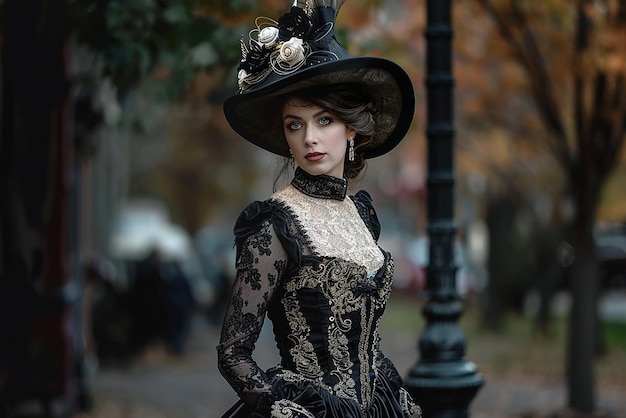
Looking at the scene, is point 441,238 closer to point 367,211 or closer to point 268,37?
point 367,211

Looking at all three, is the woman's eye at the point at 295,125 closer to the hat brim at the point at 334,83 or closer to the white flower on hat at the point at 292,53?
the hat brim at the point at 334,83

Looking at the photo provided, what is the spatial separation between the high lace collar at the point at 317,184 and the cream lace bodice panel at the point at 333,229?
0.05ft

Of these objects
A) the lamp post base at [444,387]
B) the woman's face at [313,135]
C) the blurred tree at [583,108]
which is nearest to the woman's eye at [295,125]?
the woman's face at [313,135]

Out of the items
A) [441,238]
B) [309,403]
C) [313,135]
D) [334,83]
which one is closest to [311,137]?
[313,135]

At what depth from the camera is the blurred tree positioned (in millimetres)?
10938

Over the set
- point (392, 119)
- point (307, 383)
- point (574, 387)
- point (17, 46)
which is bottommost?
point (574, 387)

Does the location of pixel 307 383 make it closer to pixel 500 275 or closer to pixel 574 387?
pixel 574 387

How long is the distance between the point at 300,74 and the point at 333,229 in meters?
0.54

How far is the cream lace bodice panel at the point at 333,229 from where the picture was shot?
3744 mm

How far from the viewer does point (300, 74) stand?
3.60m

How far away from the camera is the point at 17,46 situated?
802cm

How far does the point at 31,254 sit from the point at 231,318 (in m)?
5.84

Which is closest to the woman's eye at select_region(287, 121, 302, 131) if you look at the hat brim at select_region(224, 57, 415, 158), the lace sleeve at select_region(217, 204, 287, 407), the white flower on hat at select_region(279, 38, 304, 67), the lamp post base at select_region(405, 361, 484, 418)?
the hat brim at select_region(224, 57, 415, 158)

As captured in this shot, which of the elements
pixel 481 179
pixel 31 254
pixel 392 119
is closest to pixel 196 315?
pixel 481 179
